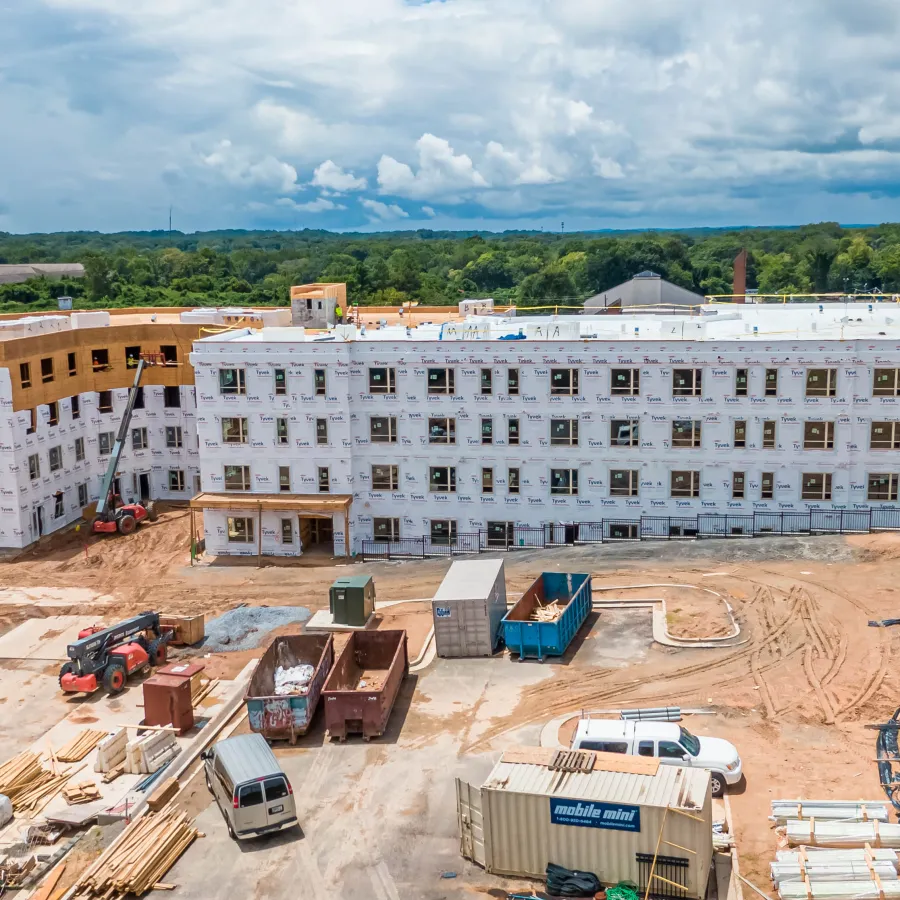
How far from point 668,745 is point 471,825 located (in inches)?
222

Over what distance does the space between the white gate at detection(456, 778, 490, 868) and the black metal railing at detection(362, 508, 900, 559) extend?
26.4 metres

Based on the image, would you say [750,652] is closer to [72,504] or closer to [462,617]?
[462,617]

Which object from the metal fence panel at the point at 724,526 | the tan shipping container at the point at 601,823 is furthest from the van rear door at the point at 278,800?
the metal fence panel at the point at 724,526

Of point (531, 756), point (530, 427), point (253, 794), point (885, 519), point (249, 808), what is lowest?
point (249, 808)

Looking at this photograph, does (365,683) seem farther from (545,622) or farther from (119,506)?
(119,506)

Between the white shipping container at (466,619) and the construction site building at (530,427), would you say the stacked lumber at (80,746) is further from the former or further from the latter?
the construction site building at (530,427)

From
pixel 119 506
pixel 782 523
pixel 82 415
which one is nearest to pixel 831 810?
pixel 782 523

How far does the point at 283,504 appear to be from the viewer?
52719mm

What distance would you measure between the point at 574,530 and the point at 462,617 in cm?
1657

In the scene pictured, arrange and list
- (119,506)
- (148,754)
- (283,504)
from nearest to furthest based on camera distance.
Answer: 1. (148,754)
2. (283,504)
3. (119,506)

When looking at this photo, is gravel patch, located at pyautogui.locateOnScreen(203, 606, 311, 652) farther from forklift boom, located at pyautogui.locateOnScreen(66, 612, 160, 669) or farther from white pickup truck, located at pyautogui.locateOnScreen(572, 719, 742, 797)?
white pickup truck, located at pyautogui.locateOnScreen(572, 719, 742, 797)

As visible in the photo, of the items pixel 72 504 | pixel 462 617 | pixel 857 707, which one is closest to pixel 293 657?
pixel 462 617

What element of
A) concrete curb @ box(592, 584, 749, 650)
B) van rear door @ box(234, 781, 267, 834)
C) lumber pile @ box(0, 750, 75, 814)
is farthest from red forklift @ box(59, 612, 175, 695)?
concrete curb @ box(592, 584, 749, 650)

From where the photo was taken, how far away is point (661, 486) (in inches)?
2000
